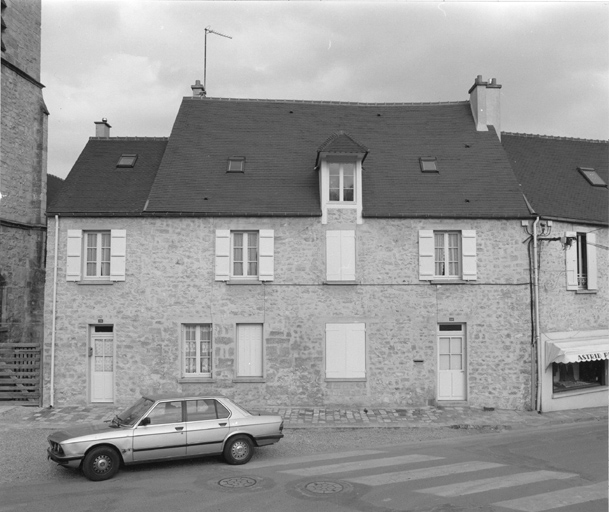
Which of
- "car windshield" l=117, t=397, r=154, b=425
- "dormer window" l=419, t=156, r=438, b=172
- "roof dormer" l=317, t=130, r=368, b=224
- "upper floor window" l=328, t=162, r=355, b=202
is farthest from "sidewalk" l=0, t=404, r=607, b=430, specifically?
"dormer window" l=419, t=156, r=438, b=172

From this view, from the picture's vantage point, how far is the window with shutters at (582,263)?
54.1ft

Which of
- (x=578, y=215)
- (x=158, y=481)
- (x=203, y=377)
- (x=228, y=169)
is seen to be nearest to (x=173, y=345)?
(x=203, y=377)

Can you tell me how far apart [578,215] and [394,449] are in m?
9.75

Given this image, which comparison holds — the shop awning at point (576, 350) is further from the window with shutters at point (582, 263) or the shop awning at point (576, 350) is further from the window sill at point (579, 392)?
the window with shutters at point (582, 263)

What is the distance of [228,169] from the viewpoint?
17.4 metres

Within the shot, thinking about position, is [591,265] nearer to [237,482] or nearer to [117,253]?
[237,482]

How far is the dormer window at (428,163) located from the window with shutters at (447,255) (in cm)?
238

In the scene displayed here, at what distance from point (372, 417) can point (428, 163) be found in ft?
26.0

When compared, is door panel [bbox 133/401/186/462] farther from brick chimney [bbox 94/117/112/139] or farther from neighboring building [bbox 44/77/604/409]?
brick chimney [bbox 94/117/112/139]

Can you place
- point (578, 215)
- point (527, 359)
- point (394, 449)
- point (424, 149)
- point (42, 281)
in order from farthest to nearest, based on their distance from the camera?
1. point (42, 281)
2. point (424, 149)
3. point (578, 215)
4. point (527, 359)
5. point (394, 449)

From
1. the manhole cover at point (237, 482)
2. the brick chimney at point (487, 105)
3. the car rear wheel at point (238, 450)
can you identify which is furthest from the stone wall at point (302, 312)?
the manhole cover at point (237, 482)

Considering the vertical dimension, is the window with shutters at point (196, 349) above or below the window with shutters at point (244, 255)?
below

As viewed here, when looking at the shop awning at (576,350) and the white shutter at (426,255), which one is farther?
the white shutter at (426,255)

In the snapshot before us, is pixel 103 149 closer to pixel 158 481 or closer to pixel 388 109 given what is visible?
pixel 388 109
